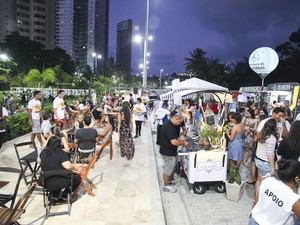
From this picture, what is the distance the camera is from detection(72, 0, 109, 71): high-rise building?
135 m

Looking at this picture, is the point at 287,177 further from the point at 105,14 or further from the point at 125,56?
the point at 105,14

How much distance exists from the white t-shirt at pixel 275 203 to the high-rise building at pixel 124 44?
115326 mm

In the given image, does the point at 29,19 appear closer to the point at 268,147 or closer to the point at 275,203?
the point at 268,147

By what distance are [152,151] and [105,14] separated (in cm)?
16668

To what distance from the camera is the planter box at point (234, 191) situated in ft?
16.9

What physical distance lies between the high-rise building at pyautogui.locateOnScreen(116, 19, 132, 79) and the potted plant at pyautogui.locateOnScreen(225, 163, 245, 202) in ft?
370

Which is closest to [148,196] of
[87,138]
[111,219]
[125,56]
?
[111,219]

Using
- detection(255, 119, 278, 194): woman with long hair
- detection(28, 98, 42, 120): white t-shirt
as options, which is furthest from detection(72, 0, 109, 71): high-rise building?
detection(255, 119, 278, 194): woman with long hair

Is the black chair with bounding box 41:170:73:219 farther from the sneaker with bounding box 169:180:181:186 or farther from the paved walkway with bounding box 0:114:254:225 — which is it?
the sneaker with bounding box 169:180:181:186

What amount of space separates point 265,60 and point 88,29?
456 feet

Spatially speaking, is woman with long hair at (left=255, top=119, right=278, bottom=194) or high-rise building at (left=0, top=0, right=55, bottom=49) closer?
woman with long hair at (left=255, top=119, right=278, bottom=194)

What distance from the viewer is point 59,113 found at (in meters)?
8.56

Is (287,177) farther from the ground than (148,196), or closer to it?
farther from the ground

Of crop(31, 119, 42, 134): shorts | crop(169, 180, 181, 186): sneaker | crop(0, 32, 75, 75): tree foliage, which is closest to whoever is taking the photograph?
crop(169, 180, 181, 186): sneaker
